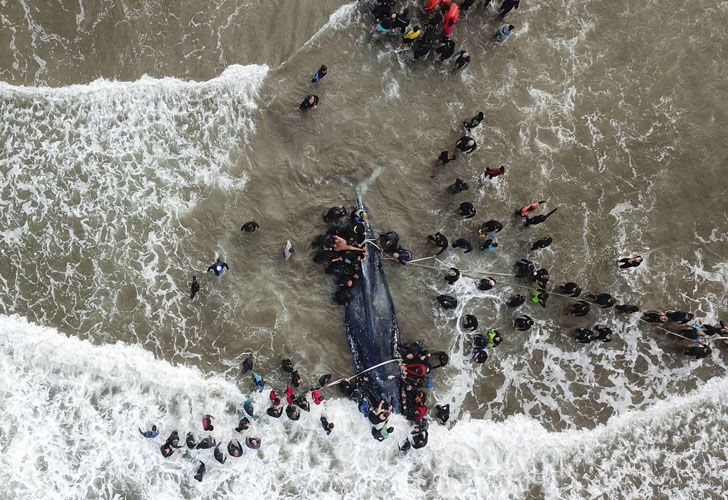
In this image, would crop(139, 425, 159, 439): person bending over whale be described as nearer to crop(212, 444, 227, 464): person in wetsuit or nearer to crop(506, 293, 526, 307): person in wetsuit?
crop(212, 444, 227, 464): person in wetsuit

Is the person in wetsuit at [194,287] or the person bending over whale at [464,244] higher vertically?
the person in wetsuit at [194,287]

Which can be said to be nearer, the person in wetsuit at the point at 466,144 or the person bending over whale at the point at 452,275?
the person in wetsuit at the point at 466,144

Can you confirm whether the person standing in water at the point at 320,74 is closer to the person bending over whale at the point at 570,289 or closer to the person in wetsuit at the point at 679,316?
the person bending over whale at the point at 570,289

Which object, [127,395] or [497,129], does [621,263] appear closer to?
[497,129]


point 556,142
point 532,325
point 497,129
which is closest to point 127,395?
point 532,325

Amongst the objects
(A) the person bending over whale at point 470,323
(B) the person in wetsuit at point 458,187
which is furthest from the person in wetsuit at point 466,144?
(A) the person bending over whale at point 470,323

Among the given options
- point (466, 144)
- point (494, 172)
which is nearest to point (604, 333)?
point (494, 172)

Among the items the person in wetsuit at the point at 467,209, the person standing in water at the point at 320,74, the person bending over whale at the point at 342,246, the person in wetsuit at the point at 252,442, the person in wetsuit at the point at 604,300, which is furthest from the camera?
the person in wetsuit at the point at 604,300

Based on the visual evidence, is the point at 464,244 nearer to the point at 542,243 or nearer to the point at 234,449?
the point at 542,243
